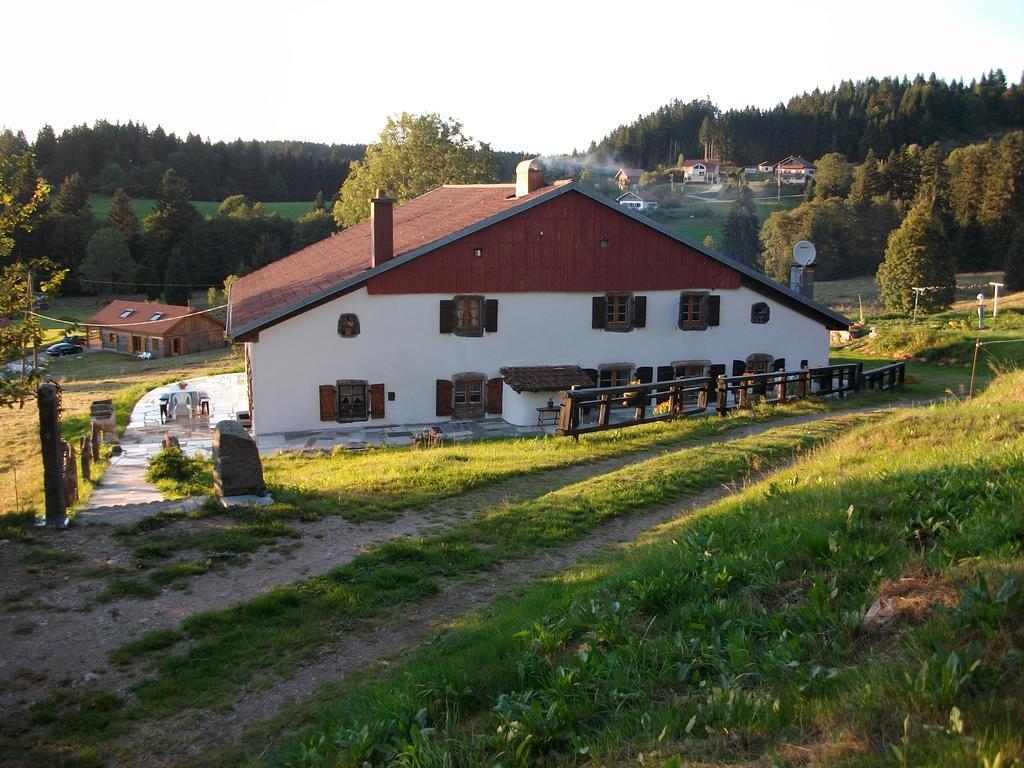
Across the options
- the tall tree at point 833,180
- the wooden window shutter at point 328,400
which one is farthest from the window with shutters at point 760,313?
the tall tree at point 833,180

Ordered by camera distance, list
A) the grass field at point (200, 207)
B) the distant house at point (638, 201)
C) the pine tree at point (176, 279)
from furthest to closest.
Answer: the distant house at point (638, 201)
the grass field at point (200, 207)
the pine tree at point (176, 279)

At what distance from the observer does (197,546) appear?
999 centimetres

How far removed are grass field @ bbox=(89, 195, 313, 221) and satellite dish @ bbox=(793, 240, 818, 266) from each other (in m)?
80.1

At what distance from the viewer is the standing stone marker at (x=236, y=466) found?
1183cm

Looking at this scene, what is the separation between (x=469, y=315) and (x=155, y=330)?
4011 cm

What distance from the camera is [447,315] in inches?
986

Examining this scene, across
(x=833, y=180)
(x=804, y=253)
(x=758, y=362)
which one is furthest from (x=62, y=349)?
(x=833, y=180)

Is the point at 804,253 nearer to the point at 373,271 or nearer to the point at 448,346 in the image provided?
the point at 448,346

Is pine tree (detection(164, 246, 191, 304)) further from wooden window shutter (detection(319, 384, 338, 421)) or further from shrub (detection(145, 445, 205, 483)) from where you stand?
shrub (detection(145, 445, 205, 483))

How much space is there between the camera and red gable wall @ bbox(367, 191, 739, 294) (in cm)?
2484

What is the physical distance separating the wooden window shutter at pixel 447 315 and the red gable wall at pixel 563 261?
39 centimetres

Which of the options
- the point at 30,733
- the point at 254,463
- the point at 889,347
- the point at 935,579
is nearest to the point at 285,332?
the point at 254,463

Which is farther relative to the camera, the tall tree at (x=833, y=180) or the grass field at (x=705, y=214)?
the grass field at (x=705, y=214)

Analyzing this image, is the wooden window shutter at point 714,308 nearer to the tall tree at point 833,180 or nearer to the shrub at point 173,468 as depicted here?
the shrub at point 173,468
